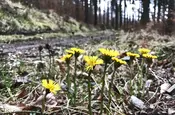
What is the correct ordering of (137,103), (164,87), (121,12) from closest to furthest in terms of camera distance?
(137,103) < (164,87) < (121,12)

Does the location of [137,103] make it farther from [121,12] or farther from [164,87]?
[121,12]

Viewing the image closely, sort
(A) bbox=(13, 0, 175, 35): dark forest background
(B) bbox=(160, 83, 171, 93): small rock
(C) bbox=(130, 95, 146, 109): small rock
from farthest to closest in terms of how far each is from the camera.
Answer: (A) bbox=(13, 0, 175, 35): dark forest background → (B) bbox=(160, 83, 171, 93): small rock → (C) bbox=(130, 95, 146, 109): small rock

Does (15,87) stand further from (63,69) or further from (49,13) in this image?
(49,13)

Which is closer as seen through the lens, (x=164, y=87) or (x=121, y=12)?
(x=164, y=87)

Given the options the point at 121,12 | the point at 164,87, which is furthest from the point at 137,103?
the point at 121,12

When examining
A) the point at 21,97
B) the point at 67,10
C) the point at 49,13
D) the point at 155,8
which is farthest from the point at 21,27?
A: the point at 155,8

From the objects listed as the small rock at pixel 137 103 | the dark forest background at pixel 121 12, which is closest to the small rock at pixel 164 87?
the small rock at pixel 137 103

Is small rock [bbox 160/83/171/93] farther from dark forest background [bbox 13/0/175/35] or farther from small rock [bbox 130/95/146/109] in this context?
dark forest background [bbox 13/0/175/35]

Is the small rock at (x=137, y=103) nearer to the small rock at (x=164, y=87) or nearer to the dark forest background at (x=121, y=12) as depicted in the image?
the small rock at (x=164, y=87)

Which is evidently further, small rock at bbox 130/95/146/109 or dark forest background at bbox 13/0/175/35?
dark forest background at bbox 13/0/175/35

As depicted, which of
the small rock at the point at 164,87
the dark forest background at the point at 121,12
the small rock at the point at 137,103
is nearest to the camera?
the small rock at the point at 137,103

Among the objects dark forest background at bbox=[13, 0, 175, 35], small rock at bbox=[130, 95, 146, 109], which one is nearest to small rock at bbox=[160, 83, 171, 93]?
small rock at bbox=[130, 95, 146, 109]

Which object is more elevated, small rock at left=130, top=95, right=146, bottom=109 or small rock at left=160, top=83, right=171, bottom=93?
small rock at left=160, top=83, right=171, bottom=93
